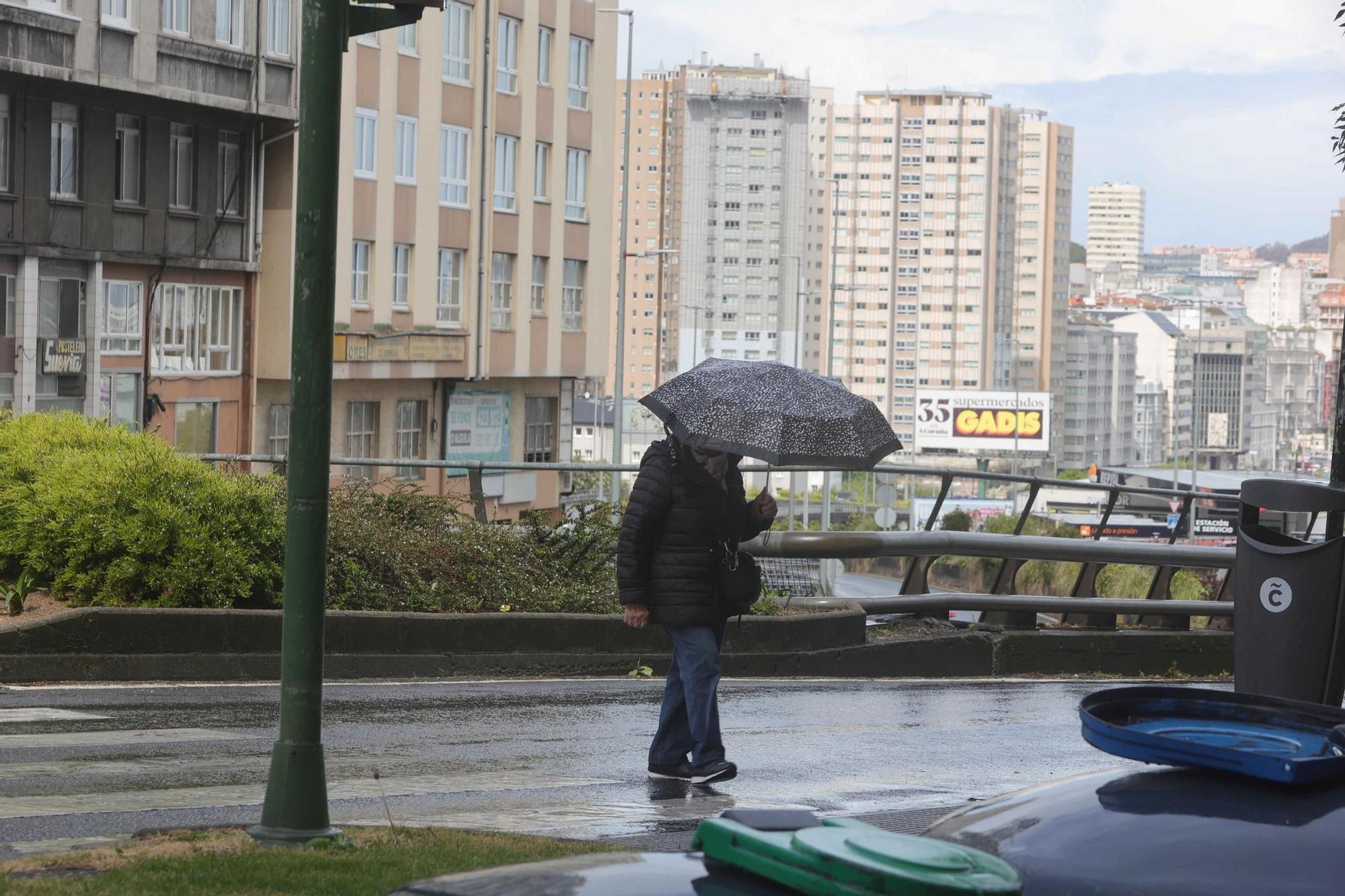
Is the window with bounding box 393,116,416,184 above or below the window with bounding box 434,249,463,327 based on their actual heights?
above

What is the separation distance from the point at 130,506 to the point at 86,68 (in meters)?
25.5

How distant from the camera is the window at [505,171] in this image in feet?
171

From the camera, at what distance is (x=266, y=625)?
11070 mm

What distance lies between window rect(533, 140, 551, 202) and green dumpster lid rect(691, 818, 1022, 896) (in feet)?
173

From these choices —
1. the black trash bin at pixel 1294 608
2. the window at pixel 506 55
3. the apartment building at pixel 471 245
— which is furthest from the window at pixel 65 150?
the black trash bin at pixel 1294 608

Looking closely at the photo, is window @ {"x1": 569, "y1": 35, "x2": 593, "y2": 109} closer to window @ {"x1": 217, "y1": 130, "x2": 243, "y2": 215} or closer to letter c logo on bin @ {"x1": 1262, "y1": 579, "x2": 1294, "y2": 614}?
window @ {"x1": 217, "y1": 130, "x2": 243, "y2": 215}

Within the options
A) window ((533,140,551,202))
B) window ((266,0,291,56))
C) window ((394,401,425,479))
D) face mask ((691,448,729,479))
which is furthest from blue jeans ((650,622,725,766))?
window ((533,140,551,202))

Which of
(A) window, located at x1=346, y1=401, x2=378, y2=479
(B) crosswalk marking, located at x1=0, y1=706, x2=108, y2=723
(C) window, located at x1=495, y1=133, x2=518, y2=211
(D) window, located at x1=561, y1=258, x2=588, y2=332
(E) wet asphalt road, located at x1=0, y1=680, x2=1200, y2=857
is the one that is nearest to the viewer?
(E) wet asphalt road, located at x1=0, y1=680, x2=1200, y2=857

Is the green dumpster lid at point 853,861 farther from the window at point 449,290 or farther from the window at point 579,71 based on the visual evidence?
the window at point 579,71

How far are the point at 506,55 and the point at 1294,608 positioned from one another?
1843 inches

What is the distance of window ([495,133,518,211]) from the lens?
52062 mm

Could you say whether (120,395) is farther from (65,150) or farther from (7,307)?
(65,150)

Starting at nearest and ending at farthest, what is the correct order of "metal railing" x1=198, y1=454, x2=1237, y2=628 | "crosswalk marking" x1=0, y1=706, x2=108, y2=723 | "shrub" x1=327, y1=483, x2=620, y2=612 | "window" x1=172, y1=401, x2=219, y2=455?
"crosswalk marking" x1=0, y1=706, x2=108, y2=723
"shrub" x1=327, y1=483, x2=620, y2=612
"metal railing" x1=198, y1=454, x2=1237, y2=628
"window" x1=172, y1=401, x2=219, y2=455

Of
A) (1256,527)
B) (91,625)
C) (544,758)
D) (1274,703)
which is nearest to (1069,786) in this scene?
(1274,703)
